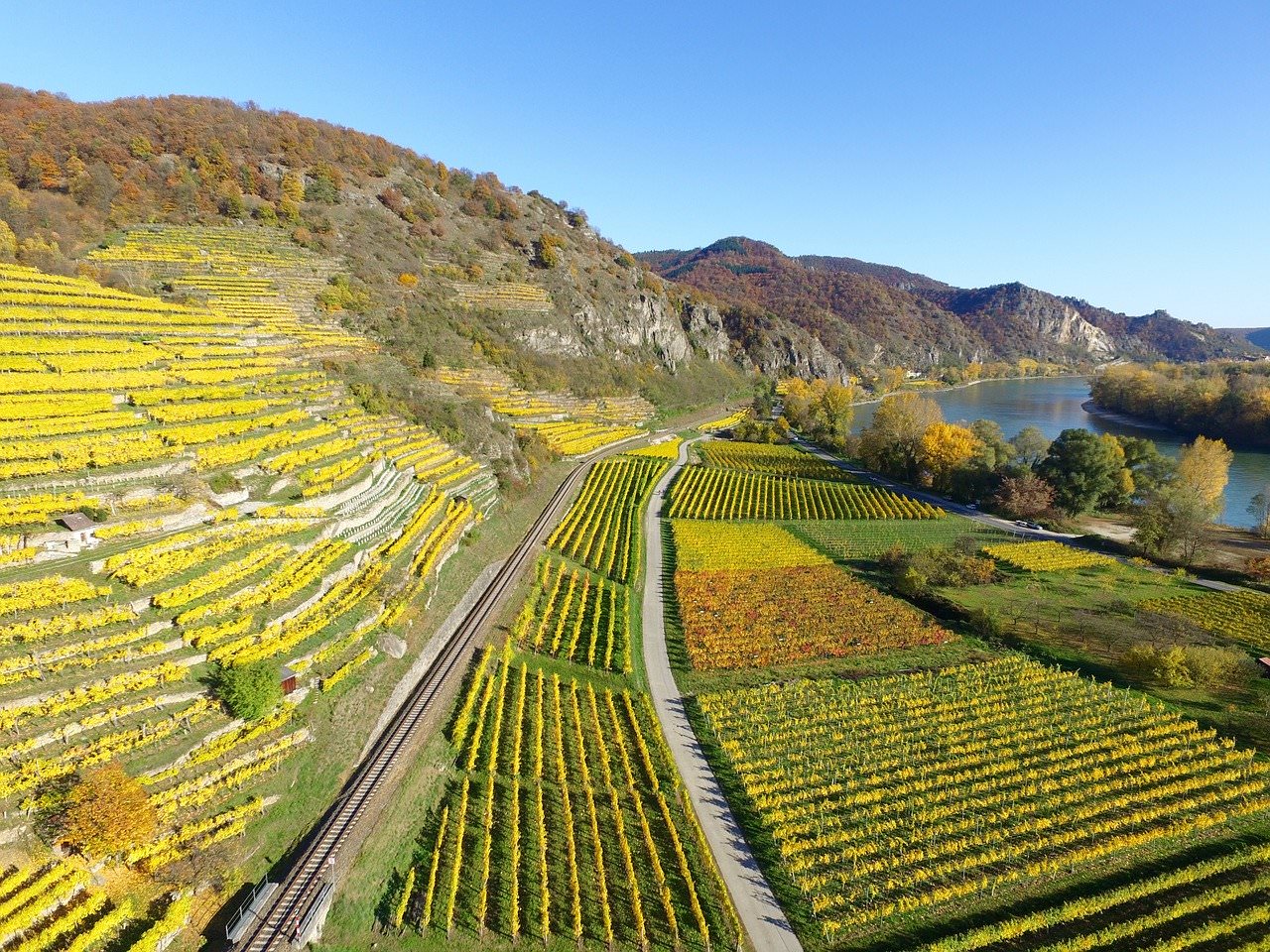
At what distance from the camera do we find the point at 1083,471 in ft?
183

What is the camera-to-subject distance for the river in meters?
74.3

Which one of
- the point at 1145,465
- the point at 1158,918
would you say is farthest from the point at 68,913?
the point at 1145,465

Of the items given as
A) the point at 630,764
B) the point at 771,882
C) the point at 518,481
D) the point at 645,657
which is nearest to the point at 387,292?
the point at 518,481

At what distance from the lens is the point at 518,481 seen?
50906 mm

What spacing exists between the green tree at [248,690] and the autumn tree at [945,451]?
217 ft

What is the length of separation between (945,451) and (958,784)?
5212 centimetres

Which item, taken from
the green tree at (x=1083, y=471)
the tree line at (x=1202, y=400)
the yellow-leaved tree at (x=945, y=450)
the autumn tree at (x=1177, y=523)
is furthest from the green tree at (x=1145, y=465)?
the tree line at (x=1202, y=400)

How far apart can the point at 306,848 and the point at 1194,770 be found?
33.2 meters

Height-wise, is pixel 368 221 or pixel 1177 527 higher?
pixel 368 221

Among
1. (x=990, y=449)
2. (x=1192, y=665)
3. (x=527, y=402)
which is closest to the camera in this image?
(x=1192, y=665)

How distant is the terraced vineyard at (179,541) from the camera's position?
16.8 metres

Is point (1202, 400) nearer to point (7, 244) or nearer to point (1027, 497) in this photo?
point (1027, 497)

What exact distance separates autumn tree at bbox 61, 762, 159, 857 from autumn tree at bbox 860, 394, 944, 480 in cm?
7343

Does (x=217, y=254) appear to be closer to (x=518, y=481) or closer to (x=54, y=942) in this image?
(x=518, y=481)
